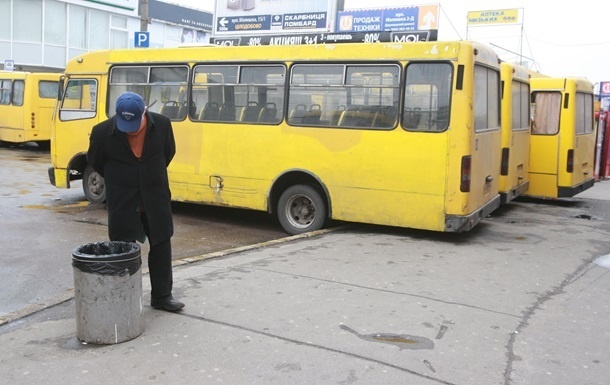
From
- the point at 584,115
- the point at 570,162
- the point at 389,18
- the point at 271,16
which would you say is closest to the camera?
the point at 570,162

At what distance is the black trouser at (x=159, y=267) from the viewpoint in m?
5.22

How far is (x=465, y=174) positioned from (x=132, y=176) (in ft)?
15.8

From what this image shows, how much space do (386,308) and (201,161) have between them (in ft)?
18.3

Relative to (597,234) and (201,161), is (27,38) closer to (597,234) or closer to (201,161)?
(201,161)

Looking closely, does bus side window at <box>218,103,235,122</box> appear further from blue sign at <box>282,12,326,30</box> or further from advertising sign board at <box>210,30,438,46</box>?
blue sign at <box>282,12,326,30</box>

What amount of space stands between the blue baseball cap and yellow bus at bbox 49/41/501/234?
4636 mm

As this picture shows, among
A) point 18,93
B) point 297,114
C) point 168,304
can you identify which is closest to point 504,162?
point 297,114

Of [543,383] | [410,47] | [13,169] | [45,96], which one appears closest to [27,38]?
[45,96]

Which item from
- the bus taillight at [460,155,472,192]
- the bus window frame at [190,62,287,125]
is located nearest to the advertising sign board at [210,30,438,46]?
the bus window frame at [190,62,287,125]

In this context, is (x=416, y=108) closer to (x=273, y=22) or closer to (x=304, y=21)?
(x=304, y=21)

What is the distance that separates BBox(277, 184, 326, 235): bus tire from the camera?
9492mm

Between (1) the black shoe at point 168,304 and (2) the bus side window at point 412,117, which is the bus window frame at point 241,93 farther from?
(1) the black shoe at point 168,304

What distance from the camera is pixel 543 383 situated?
13.6 feet

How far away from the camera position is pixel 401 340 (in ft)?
15.8
